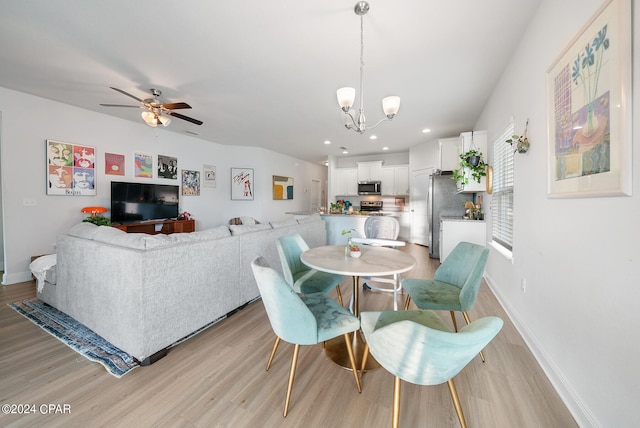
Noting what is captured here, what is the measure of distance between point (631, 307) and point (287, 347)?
6.52ft

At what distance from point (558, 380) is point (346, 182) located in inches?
263

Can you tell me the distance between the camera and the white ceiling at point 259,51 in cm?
188

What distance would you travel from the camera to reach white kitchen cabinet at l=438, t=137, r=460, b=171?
14.9 ft

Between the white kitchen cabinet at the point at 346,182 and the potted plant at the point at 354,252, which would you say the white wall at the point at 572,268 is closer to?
the potted plant at the point at 354,252

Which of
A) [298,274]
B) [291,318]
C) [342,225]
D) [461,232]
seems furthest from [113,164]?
[461,232]

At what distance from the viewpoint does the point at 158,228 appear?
4.68 m

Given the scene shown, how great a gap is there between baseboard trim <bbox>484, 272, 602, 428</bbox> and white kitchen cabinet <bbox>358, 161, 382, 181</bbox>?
5.49 m

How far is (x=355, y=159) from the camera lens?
25.8 feet

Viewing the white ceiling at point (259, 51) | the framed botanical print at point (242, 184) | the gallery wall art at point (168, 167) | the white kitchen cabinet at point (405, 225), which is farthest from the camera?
the white kitchen cabinet at point (405, 225)

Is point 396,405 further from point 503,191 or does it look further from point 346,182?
point 346,182

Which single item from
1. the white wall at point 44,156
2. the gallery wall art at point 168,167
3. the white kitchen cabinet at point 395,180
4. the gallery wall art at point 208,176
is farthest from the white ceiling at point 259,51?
the white kitchen cabinet at point 395,180

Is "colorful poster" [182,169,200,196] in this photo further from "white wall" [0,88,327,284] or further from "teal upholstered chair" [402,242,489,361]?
"teal upholstered chair" [402,242,489,361]

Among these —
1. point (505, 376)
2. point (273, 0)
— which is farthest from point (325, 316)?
point (273, 0)

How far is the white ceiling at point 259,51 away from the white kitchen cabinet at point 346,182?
3.76m
